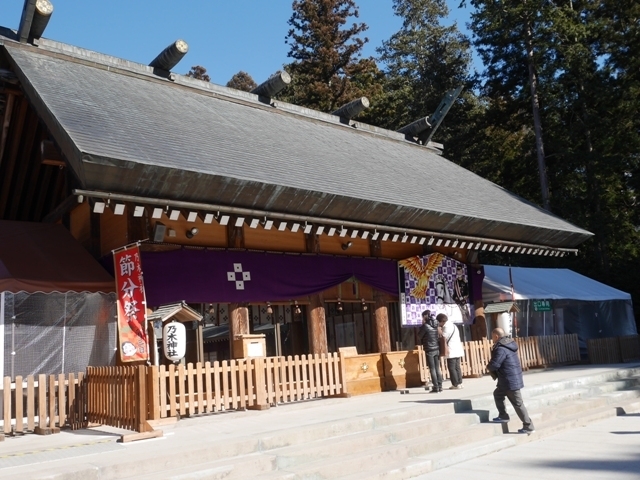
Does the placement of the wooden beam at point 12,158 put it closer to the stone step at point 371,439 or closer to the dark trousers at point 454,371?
the stone step at point 371,439

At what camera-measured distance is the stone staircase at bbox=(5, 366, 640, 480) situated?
6129 mm

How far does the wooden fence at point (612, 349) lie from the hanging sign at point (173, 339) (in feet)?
41.2

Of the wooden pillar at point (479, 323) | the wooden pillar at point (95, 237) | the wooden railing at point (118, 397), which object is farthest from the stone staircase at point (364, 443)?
the wooden pillar at point (479, 323)

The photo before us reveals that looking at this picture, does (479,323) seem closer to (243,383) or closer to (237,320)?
(237,320)

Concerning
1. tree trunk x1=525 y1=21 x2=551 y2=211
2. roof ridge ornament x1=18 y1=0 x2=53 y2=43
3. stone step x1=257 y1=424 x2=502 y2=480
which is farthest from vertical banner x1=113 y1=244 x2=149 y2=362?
tree trunk x1=525 y1=21 x2=551 y2=211

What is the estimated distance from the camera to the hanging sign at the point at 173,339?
949 centimetres

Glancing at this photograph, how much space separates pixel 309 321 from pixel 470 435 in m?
4.96

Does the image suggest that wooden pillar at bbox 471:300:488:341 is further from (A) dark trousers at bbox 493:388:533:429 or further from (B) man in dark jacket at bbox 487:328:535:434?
(B) man in dark jacket at bbox 487:328:535:434

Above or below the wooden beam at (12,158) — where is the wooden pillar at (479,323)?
below

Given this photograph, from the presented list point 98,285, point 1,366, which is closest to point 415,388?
point 98,285

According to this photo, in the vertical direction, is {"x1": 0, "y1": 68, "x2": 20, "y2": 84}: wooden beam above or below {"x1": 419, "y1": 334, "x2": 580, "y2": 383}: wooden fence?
above

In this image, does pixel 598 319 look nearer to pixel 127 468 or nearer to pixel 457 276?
pixel 457 276

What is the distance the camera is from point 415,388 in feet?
40.3

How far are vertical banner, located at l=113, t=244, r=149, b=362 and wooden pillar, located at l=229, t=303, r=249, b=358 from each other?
203 cm
